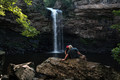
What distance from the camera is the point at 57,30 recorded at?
2825cm

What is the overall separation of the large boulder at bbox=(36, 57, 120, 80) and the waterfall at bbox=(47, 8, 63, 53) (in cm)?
2063

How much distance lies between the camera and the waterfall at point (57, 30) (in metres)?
28.0

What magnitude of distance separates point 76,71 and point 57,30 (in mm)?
22439

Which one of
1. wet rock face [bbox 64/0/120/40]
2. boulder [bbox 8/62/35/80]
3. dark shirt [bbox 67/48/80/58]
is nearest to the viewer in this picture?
boulder [bbox 8/62/35/80]

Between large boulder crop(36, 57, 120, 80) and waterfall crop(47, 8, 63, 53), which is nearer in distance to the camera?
large boulder crop(36, 57, 120, 80)

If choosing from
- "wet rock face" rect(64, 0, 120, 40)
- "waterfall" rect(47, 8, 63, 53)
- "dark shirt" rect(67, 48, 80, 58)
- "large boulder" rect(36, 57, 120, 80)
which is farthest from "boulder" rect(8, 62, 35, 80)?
"wet rock face" rect(64, 0, 120, 40)

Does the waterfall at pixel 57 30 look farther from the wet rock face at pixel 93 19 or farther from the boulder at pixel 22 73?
the boulder at pixel 22 73

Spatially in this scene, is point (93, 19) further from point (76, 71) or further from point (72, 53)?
point (76, 71)

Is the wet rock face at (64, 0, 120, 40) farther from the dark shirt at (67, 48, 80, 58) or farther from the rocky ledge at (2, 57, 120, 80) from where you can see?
the rocky ledge at (2, 57, 120, 80)

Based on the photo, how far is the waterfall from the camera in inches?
1103

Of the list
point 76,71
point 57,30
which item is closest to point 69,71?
point 76,71

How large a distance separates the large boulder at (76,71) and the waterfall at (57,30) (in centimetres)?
2063

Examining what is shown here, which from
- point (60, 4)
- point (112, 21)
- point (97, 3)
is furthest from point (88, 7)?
point (60, 4)

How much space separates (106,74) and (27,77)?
4802mm
